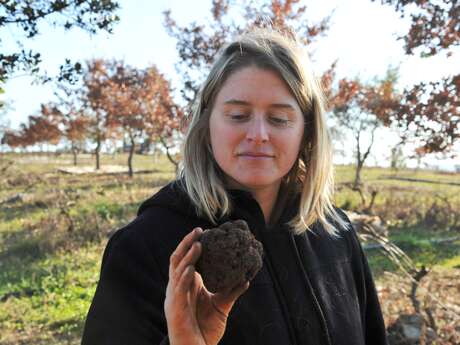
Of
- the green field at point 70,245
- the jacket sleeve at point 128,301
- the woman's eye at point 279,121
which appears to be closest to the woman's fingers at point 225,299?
the jacket sleeve at point 128,301

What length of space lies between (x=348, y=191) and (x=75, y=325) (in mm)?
12215

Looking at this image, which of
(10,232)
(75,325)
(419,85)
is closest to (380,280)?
(419,85)

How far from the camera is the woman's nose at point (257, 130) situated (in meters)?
1.71

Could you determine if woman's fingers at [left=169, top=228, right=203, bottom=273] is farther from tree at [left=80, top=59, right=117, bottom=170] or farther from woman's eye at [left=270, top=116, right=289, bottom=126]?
tree at [left=80, top=59, right=117, bottom=170]

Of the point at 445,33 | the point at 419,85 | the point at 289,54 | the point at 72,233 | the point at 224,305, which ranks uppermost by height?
the point at 445,33

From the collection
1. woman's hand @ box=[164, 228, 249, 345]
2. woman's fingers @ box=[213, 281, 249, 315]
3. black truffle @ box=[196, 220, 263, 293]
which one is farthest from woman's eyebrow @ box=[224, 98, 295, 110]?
woman's fingers @ box=[213, 281, 249, 315]

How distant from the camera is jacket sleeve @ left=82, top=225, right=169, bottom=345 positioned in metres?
1.54

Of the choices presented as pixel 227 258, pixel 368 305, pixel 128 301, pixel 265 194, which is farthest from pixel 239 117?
pixel 368 305

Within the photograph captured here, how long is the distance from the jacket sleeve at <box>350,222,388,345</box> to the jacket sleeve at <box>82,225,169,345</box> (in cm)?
105

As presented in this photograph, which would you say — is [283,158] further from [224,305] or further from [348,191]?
[348,191]

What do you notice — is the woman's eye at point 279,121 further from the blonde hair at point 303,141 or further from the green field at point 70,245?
the green field at point 70,245

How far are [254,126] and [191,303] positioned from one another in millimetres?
723

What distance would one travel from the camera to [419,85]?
690cm

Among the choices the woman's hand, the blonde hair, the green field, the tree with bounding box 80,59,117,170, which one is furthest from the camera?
the tree with bounding box 80,59,117,170
